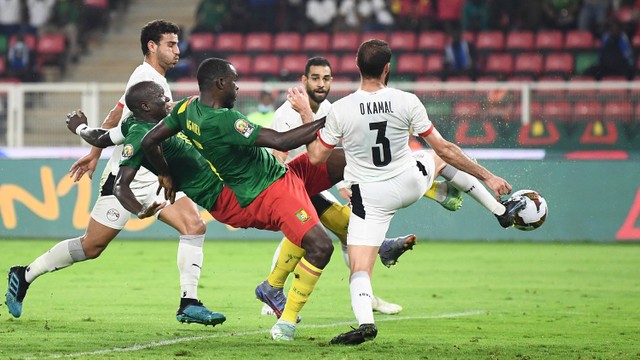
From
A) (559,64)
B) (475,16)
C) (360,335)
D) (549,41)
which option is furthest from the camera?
(475,16)

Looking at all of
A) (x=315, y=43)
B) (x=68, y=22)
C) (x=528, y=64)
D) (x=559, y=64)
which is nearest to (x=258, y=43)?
(x=315, y=43)

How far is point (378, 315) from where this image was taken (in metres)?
9.59

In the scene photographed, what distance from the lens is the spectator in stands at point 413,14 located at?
22.9 metres

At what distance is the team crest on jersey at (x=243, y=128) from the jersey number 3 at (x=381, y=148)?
79cm

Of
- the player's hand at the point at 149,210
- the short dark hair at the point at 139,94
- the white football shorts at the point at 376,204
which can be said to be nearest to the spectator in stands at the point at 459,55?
the short dark hair at the point at 139,94

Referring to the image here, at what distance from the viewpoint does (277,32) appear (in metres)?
23.8

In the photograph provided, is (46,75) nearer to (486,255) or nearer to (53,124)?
(53,124)

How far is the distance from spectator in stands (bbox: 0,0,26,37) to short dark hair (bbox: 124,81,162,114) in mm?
17090

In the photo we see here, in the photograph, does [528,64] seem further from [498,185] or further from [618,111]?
[498,185]

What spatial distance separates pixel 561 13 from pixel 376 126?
50.5ft

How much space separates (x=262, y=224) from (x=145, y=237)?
29.3ft

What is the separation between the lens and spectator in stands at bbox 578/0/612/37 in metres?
21.7

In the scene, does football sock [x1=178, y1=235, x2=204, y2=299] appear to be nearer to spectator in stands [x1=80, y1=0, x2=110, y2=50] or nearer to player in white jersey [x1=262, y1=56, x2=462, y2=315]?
player in white jersey [x1=262, y1=56, x2=462, y2=315]

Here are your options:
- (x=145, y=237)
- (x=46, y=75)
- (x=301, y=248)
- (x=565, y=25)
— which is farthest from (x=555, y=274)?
(x=46, y=75)
